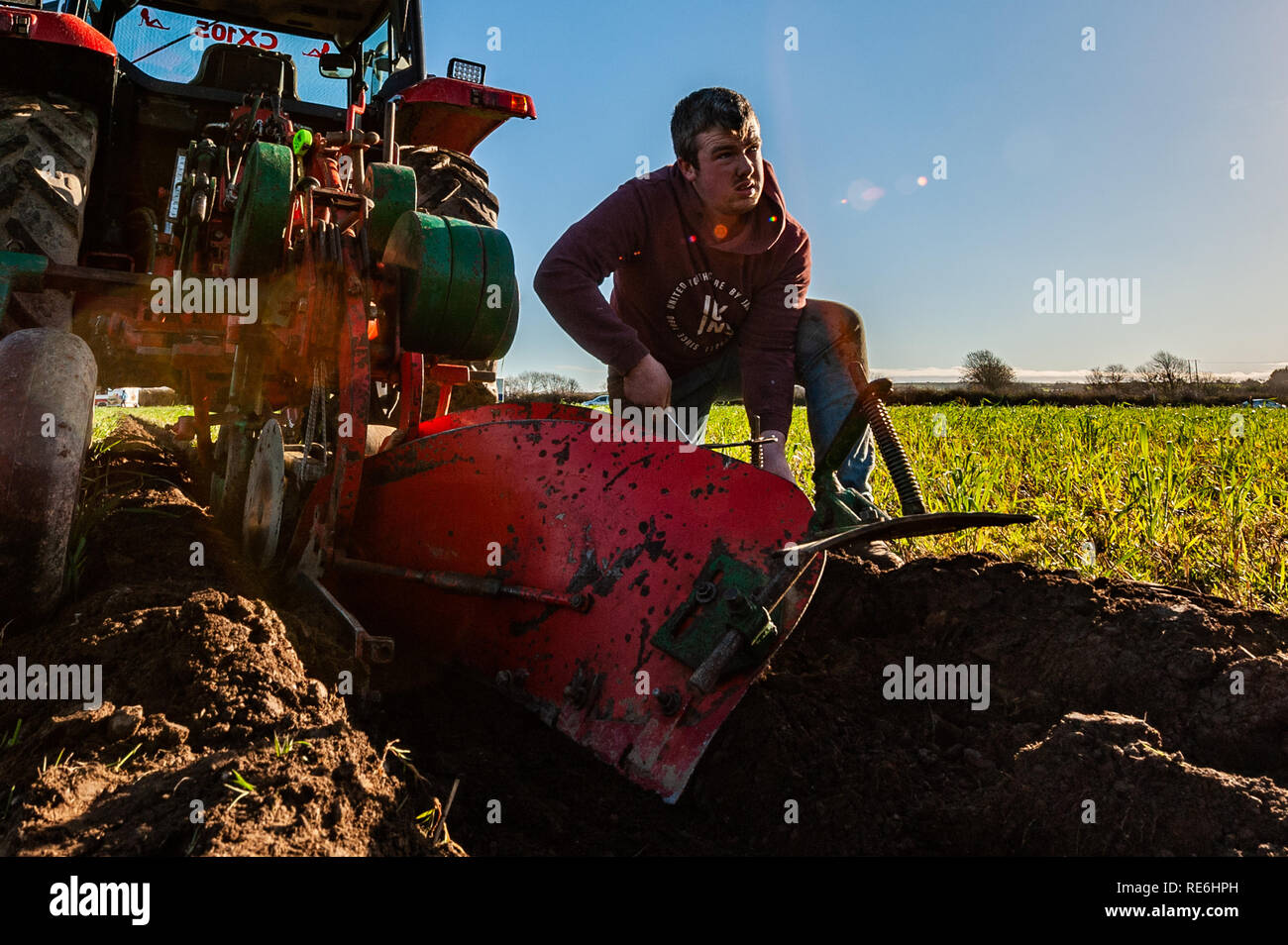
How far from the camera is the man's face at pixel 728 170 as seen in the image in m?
2.63

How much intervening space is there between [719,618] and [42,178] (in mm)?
2799

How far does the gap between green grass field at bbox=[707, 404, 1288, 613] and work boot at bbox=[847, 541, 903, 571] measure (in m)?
0.32

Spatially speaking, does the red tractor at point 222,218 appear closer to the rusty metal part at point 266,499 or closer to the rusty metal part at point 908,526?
the rusty metal part at point 266,499

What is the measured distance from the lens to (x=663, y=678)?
1.79 m

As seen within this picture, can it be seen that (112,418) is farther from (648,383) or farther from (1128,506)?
(1128,506)

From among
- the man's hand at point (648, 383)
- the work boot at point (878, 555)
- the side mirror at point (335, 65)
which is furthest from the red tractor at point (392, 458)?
the side mirror at point (335, 65)

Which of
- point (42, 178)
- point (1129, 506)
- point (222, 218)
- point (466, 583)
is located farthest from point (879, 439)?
point (42, 178)

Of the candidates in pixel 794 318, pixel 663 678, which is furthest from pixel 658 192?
pixel 663 678

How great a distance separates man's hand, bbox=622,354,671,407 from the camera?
247 cm

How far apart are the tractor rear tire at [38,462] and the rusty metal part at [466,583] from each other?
59cm

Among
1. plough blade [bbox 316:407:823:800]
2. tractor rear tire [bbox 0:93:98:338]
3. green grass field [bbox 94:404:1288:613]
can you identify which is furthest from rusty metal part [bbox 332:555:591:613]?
green grass field [bbox 94:404:1288:613]

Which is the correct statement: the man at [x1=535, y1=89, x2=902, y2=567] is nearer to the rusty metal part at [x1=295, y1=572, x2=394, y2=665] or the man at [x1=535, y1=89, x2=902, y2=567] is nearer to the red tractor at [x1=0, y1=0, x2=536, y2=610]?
the red tractor at [x1=0, y1=0, x2=536, y2=610]
